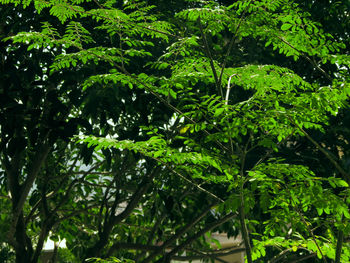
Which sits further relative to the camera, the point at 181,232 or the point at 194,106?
the point at 181,232

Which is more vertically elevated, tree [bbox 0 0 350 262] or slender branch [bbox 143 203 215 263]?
tree [bbox 0 0 350 262]

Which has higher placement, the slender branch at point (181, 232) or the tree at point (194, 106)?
the tree at point (194, 106)

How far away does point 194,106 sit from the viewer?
3.14 meters

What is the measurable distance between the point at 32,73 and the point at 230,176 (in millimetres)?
2294

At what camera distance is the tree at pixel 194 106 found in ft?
9.86

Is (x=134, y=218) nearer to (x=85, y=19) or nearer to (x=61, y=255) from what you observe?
(x=85, y=19)

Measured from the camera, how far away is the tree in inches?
118

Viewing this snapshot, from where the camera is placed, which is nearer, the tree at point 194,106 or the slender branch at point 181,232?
the tree at point 194,106

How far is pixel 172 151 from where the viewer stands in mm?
3051

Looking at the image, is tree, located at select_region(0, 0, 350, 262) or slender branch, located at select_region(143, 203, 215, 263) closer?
tree, located at select_region(0, 0, 350, 262)

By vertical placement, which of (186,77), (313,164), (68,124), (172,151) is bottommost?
(313,164)

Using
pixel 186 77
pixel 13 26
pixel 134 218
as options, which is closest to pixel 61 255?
pixel 134 218

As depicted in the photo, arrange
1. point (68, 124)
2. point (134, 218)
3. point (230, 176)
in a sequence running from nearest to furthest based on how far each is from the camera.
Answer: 1. point (230, 176)
2. point (68, 124)
3. point (134, 218)

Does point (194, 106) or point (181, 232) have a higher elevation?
point (194, 106)
